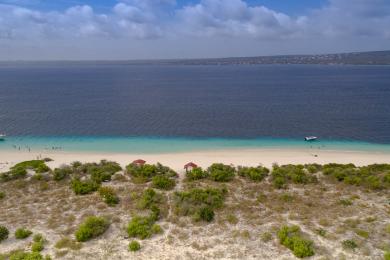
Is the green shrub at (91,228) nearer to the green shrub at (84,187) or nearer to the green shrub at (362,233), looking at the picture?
the green shrub at (84,187)

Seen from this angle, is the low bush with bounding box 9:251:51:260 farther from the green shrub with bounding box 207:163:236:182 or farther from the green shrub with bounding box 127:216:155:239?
the green shrub with bounding box 207:163:236:182

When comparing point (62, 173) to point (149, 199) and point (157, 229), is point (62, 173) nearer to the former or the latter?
point (149, 199)

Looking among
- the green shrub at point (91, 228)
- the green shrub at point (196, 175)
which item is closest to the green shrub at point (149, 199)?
the green shrub at point (91, 228)

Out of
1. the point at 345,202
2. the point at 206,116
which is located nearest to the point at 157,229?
the point at 345,202

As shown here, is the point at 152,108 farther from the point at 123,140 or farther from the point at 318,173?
the point at 318,173

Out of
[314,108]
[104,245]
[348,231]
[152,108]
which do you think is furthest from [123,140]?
[314,108]
